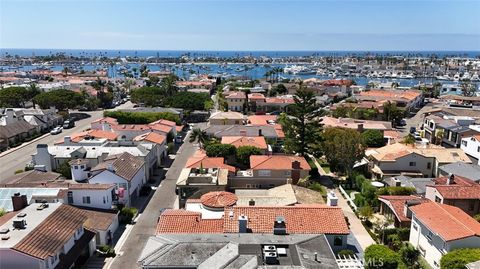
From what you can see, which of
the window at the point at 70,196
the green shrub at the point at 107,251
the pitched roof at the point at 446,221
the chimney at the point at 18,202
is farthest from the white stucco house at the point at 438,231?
the chimney at the point at 18,202

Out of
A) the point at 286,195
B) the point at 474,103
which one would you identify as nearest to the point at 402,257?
the point at 286,195

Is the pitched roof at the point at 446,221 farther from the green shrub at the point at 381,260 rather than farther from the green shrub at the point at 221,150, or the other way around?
the green shrub at the point at 221,150

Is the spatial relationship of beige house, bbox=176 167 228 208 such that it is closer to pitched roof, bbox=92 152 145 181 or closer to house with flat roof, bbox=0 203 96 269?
pitched roof, bbox=92 152 145 181

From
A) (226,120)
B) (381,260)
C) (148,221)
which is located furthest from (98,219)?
(226,120)

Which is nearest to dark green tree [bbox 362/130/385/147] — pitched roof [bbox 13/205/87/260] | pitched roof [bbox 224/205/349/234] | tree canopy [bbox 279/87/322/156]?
tree canopy [bbox 279/87/322/156]

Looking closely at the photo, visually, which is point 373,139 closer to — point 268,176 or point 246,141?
point 246,141

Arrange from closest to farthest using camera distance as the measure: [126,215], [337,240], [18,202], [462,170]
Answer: [337,240]
[18,202]
[126,215]
[462,170]

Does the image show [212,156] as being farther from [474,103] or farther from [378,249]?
[474,103]
